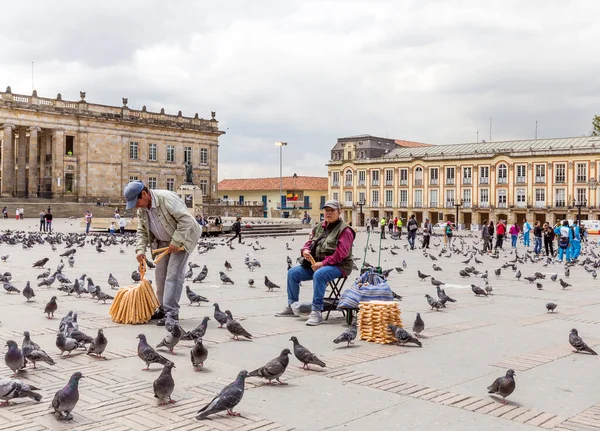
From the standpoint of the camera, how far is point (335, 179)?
9138cm

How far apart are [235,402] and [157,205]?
4.18 m

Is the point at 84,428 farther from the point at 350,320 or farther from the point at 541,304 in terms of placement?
the point at 541,304

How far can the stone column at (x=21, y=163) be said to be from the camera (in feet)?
206

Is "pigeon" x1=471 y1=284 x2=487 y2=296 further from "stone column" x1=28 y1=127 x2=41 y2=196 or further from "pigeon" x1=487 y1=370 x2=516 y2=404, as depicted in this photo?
"stone column" x1=28 y1=127 x2=41 y2=196

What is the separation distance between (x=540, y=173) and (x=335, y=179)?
2930 cm

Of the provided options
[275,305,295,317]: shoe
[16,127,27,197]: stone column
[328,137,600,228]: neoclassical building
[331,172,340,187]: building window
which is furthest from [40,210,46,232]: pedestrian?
[331,172,340,187]: building window

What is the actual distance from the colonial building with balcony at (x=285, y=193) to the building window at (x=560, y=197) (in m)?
34.5

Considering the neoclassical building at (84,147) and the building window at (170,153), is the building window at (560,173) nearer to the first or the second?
the neoclassical building at (84,147)

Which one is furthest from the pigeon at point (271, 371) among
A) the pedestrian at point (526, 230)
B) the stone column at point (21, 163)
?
the stone column at point (21, 163)

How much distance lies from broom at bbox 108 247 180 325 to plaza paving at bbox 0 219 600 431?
7.4 inches

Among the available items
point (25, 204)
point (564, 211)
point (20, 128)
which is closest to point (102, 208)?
point (25, 204)

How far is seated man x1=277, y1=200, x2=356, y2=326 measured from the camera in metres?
8.16

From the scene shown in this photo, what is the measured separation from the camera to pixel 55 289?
11570 millimetres

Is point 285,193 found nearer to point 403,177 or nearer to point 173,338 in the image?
point 403,177
